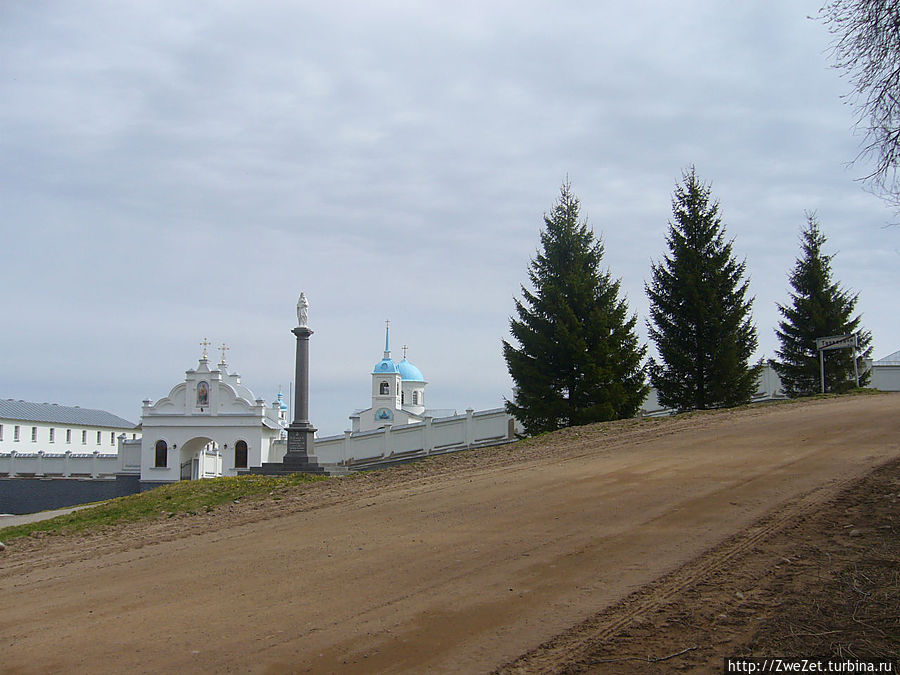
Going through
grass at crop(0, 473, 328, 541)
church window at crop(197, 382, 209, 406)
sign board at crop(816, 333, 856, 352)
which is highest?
sign board at crop(816, 333, 856, 352)

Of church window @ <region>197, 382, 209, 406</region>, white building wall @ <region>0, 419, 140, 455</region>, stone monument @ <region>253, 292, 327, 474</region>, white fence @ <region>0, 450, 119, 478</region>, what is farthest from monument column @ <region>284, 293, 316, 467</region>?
white building wall @ <region>0, 419, 140, 455</region>

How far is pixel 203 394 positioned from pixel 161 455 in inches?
168

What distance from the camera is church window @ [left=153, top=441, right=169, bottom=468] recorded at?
47.0 m

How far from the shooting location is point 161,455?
4738 centimetres

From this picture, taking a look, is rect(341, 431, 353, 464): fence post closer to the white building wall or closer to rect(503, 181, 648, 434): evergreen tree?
rect(503, 181, 648, 434): evergreen tree

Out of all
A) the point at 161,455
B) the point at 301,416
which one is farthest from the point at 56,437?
the point at 301,416

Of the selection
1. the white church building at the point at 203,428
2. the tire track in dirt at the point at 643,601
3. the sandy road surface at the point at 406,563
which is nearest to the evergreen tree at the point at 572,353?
the sandy road surface at the point at 406,563

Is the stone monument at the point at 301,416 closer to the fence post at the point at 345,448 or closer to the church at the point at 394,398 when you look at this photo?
the fence post at the point at 345,448

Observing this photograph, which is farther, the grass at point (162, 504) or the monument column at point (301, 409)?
the monument column at point (301, 409)

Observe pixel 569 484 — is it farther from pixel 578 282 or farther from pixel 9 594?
pixel 578 282

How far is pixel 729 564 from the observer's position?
25.4ft

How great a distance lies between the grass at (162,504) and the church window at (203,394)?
30530 millimetres

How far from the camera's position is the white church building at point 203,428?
155 feet

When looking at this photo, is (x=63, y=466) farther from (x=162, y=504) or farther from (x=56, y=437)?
(x=162, y=504)
